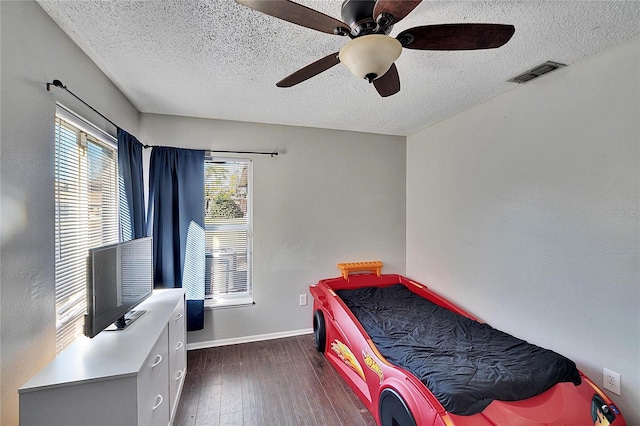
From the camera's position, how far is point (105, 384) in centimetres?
117

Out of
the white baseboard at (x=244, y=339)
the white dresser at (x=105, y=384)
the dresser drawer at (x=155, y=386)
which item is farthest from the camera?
the white baseboard at (x=244, y=339)

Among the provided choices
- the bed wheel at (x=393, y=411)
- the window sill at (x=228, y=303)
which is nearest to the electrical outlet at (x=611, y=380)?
the bed wheel at (x=393, y=411)

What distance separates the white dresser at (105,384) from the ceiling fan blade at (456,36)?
6.16 ft

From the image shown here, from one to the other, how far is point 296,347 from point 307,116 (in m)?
2.43

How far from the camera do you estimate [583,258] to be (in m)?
1.81

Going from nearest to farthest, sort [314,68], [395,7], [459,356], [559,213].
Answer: [395,7], [314,68], [459,356], [559,213]

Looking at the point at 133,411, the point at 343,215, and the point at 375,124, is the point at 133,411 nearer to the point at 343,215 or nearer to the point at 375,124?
the point at 343,215

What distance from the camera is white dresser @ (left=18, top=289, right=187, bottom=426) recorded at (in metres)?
1.12

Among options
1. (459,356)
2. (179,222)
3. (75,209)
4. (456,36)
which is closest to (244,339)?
(179,222)

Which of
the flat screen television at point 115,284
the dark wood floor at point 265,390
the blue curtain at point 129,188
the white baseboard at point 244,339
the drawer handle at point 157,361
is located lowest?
the dark wood floor at point 265,390

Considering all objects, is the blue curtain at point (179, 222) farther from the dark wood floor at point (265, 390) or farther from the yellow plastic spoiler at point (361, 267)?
the yellow plastic spoiler at point (361, 267)

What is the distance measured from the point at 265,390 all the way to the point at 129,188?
1.93 meters

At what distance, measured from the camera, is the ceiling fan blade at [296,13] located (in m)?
1.00

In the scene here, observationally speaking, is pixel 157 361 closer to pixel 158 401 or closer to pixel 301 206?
pixel 158 401
